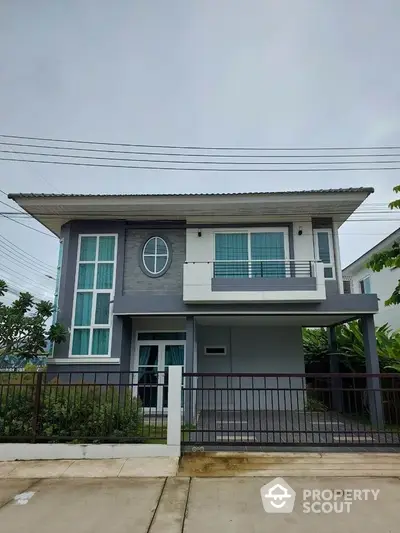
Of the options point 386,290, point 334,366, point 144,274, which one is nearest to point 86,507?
point 144,274

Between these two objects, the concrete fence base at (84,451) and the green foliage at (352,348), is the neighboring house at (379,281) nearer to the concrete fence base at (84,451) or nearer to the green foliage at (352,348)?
the green foliage at (352,348)

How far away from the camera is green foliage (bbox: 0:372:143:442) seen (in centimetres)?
682

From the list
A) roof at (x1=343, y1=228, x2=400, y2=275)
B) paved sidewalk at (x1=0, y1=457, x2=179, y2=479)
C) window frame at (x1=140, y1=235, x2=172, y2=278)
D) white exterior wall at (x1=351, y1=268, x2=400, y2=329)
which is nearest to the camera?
paved sidewalk at (x1=0, y1=457, x2=179, y2=479)

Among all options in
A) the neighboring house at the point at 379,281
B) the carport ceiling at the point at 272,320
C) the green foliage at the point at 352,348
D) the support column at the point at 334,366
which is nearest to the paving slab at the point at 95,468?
the carport ceiling at the point at 272,320

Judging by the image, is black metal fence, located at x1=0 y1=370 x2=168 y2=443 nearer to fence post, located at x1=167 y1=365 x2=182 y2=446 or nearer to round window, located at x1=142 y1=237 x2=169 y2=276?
fence post, located at x1=167 y1=365 x2=182 y2=446

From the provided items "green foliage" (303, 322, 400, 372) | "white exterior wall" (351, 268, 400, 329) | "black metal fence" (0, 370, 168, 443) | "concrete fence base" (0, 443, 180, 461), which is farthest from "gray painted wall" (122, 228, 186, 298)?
"white exterior wall" (351, 268, 400, 329)

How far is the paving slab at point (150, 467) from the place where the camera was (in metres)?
5.59

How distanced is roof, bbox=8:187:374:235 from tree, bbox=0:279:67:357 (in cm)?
286

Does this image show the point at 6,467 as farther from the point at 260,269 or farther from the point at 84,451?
the point at 260,269

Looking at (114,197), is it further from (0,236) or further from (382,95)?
(0,236)

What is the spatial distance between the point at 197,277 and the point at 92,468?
18.6ft

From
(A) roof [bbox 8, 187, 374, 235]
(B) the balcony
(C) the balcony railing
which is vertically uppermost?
(A) roof [bbox 8, 187, 374, 235]

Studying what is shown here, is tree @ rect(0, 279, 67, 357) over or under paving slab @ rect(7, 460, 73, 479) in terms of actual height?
over

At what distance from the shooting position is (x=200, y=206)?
11.2 m
